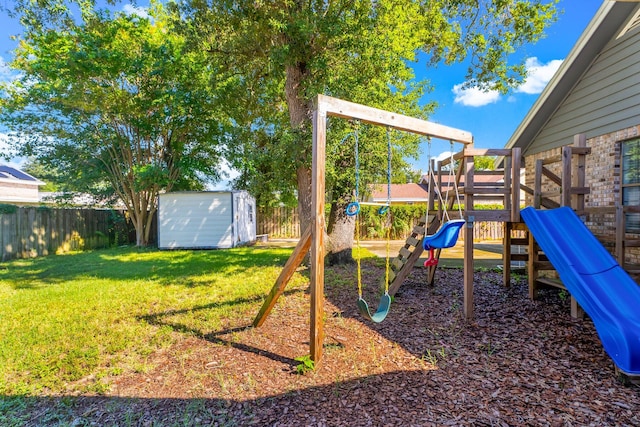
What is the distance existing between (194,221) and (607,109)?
11.9 meters

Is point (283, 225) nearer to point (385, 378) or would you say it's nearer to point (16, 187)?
point (385, 378)

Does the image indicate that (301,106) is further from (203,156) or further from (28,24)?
(203,156)

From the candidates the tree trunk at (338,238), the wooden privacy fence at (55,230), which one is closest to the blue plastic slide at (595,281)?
the tree trunk at (338,238)

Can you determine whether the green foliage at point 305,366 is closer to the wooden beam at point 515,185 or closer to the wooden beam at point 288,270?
the wooden beam at point 288,270

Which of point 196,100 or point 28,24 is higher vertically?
point 196,100

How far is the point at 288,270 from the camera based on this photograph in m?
3.70

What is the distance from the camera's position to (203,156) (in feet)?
44.3

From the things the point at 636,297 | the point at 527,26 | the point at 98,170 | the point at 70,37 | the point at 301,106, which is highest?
the point at 70,37

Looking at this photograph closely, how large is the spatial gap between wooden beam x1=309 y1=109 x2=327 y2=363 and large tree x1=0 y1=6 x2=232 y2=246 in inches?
282

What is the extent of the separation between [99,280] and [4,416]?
4.93 m

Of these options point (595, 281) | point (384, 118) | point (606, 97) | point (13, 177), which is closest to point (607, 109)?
point (606, 97)

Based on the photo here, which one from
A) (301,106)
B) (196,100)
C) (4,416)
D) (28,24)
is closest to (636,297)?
(4,416)

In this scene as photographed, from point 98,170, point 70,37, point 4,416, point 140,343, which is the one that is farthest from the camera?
point 98,170

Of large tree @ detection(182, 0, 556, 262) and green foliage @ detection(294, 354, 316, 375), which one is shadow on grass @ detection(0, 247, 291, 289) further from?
green foliage @ detection(294, 354, 316, 375)
